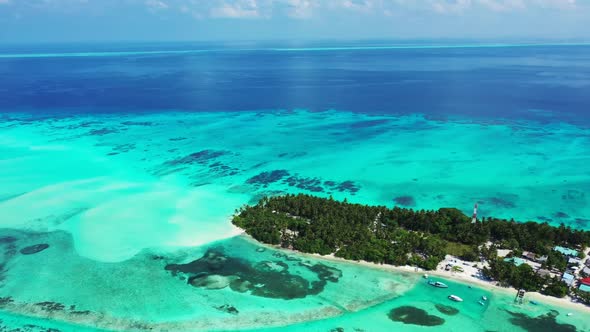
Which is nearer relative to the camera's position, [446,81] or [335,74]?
[446,81]

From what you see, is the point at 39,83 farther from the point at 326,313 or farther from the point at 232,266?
the point at 326,313

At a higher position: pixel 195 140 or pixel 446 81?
pixel 446 81

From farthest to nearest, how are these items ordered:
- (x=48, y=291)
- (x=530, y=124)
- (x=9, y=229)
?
(x=530, y=124), (x=9, y=229), (x=48, y=291)

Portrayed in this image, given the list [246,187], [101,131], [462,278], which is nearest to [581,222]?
[462,278]

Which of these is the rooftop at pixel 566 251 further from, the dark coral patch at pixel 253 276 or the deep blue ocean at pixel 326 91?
the deep blue ocean at pixel 326 91

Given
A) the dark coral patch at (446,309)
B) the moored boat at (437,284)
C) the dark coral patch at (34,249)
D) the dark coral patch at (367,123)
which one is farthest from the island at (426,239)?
the dark coral patch at (367,123)


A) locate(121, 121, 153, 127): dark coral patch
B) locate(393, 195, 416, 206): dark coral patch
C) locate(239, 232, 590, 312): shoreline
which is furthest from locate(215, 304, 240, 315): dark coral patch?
locate(121, 121, 153, 127): dark coral patch

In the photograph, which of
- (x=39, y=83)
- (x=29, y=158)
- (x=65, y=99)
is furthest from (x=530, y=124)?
(x=39, y=83)

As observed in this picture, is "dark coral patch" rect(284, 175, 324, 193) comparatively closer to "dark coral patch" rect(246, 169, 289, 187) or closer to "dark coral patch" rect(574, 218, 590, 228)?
"dark coral patch" rect(246, 169, 289, 187)
